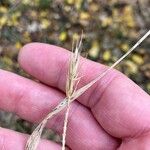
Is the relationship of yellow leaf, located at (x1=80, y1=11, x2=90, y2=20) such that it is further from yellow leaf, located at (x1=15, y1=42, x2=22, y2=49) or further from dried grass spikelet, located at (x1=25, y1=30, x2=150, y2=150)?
dried grass spikelet, located at (x1=25, y1=30, x2=150, y2=150)

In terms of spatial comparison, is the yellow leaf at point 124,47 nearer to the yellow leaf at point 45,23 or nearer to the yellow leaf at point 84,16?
the yellow leaf at point 84,16

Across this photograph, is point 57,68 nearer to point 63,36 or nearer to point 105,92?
point 105,92

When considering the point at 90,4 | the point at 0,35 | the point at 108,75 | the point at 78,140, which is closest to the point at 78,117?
the point at 78,140

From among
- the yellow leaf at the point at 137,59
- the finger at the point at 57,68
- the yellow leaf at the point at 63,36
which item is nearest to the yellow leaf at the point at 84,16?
the yellow leaf at the point at 63,36

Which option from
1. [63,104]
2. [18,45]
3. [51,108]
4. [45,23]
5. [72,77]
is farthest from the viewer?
[45,23]

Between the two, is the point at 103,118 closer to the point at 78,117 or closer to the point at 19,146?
the point at 78,117

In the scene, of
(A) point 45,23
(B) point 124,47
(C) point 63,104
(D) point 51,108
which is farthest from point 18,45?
(C) point 63,104
